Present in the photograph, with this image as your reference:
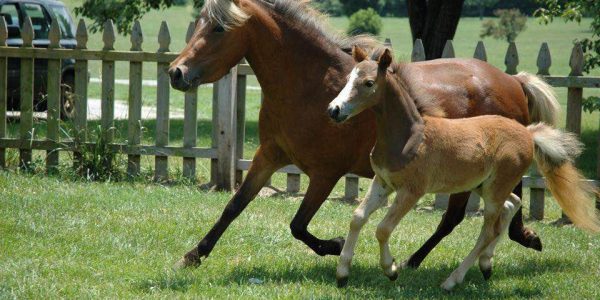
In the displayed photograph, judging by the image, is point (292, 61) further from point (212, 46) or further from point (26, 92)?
point (26, 92)

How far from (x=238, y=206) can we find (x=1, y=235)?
188 centimetres

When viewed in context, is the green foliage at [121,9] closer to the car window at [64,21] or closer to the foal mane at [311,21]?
the car window at [64,21]

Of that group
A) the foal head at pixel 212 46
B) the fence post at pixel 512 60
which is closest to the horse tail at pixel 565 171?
the foal head at pixel 212 46

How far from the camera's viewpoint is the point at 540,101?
7.64 m

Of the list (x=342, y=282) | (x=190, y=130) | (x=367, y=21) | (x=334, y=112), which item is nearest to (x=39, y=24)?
(x=190, y=130)

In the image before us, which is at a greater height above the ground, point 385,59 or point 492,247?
point 385,59

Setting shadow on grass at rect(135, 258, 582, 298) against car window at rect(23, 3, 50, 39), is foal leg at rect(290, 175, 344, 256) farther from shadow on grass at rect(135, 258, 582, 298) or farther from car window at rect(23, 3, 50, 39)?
car window at rect(23, 3, 50, 39)

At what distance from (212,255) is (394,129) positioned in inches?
75.4

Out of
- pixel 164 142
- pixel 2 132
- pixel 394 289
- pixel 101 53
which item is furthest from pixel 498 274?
pixel 2 132

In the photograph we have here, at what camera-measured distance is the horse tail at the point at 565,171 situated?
656cm

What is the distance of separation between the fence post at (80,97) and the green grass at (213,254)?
1073mm

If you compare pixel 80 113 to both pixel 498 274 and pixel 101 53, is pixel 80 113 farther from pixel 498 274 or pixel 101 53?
pixel 498 274

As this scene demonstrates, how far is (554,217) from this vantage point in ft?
32.2

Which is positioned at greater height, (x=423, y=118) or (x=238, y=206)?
(x=423, y=118)
